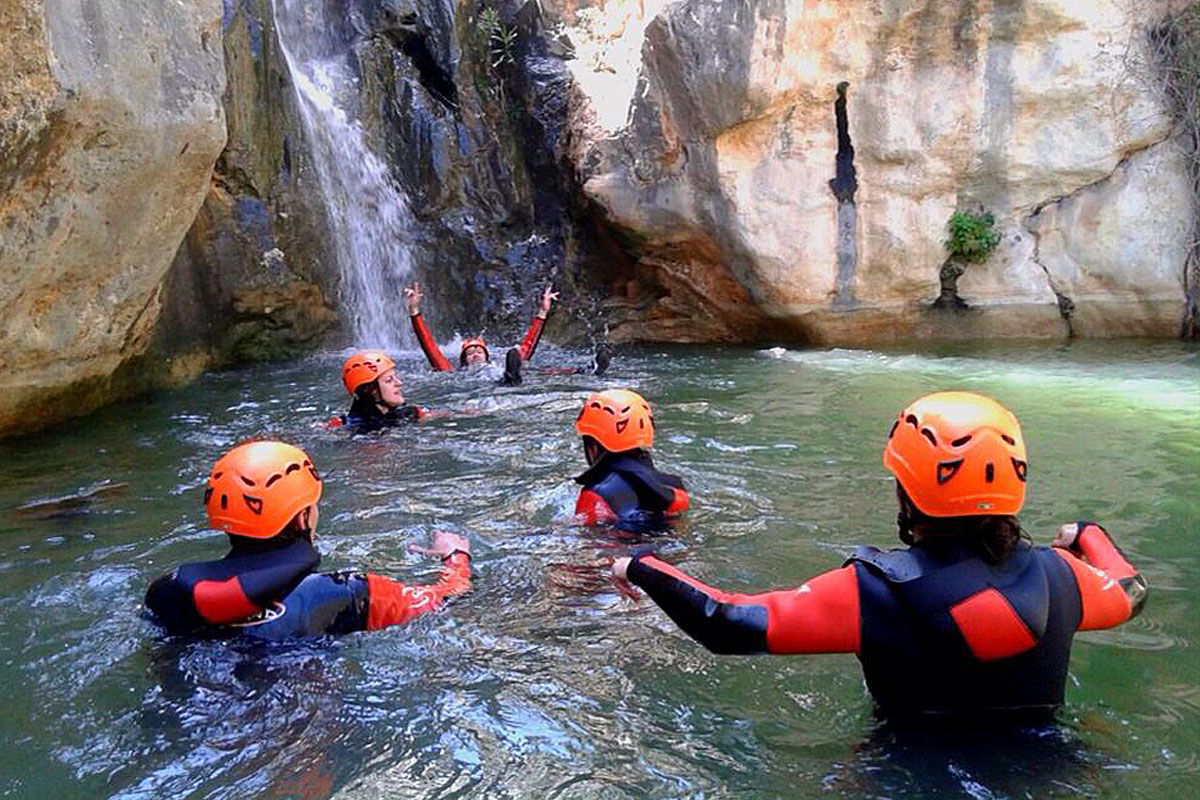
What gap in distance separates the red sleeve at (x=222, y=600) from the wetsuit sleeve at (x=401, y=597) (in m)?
0.49

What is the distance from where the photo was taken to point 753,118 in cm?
1205

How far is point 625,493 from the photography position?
4641 mm

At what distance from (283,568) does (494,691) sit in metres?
0.79

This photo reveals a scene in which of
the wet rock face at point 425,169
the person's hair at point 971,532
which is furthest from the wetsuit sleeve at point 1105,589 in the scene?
the wet rock face at point 425,169

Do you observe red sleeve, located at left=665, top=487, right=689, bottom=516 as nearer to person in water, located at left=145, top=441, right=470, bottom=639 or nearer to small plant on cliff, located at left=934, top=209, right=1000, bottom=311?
person in water, located at left=145, top=441, right=470, bottom=639

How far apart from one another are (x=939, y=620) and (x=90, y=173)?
6.12 metres

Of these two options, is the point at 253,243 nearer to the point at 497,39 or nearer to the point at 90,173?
the point at 90,173

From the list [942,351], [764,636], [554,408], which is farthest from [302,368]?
[764,636]

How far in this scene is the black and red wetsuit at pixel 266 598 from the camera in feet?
10.1

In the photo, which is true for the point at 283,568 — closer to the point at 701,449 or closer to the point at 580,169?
the point at 701,449

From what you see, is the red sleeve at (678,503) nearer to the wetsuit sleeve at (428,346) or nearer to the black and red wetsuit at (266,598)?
the black and red wetsuit at (266,598)

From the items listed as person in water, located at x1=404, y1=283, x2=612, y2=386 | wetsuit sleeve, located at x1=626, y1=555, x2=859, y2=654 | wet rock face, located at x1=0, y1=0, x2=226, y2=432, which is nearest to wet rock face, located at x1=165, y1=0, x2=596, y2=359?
person in water, located at x1=404, y1=283, x2=612, y2=386

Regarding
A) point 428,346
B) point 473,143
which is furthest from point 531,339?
point 473,143

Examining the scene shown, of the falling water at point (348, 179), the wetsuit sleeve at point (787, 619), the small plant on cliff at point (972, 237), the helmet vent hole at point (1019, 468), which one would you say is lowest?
the wetsuit sleeve at point (787, 619)
